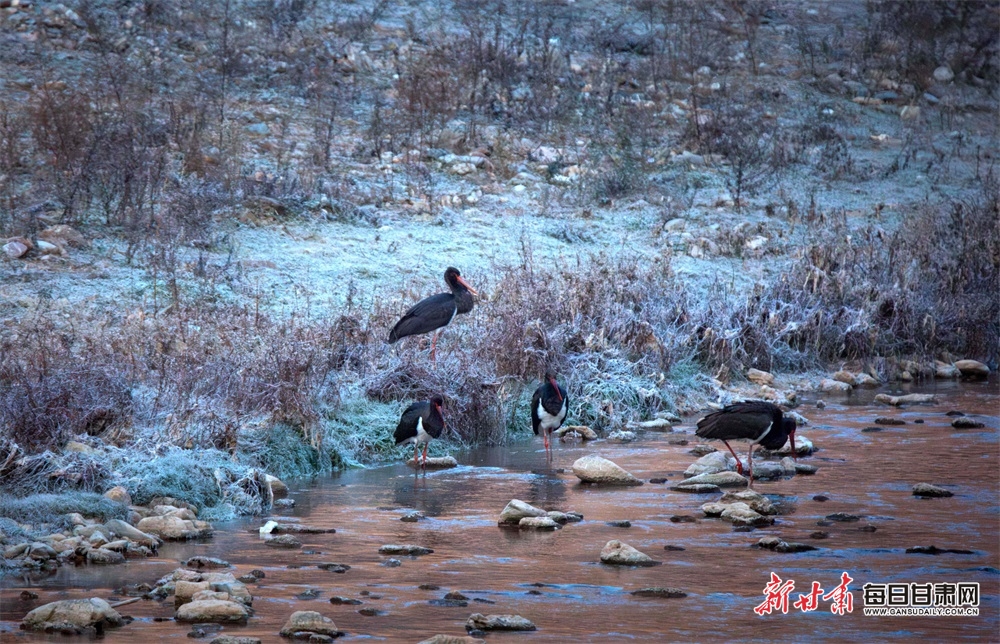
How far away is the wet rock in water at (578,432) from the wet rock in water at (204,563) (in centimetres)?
442

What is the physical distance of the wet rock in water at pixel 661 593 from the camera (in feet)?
19.1

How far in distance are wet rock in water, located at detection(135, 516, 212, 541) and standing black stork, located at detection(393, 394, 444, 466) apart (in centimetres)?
197

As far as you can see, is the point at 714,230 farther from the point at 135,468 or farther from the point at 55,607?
the point at 55,607

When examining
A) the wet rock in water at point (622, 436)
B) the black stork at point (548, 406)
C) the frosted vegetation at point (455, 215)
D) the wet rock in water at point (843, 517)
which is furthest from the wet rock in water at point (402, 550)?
the wet rock in water at point (622, 436)

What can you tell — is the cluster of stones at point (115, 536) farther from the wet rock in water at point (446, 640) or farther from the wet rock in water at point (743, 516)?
the wet rock in water at point (743, 516)

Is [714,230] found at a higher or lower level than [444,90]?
lower

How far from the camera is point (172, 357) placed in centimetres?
912

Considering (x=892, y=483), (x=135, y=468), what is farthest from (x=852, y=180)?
(x=135, y=468)

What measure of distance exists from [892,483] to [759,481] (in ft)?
2.95

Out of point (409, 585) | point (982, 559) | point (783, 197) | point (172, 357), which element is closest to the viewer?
point (409, 585)

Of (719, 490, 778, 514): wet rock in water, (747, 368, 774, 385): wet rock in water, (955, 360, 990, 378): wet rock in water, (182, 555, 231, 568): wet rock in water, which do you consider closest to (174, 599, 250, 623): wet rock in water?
(182, 555, 231, 568): wet rock in water

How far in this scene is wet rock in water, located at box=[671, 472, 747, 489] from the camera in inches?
331

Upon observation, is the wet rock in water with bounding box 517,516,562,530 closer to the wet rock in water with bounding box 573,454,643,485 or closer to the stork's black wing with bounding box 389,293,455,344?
the wet rock in water with bounding box 573,454,643,485

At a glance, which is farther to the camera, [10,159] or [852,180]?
[852,180]
